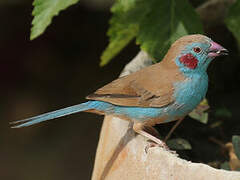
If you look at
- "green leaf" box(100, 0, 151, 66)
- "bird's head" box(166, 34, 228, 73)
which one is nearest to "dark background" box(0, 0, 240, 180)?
"green leaf" box(100, 0, 151, 66)

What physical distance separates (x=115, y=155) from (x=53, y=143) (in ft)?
8.32

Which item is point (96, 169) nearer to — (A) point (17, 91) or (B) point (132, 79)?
(B) point (132, 79)

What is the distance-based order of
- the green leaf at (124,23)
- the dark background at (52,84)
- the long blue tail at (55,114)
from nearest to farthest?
the long blue tail at (55,114) → the green leaf at (124,23) → the dark background at (52,84)

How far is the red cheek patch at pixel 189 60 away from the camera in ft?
6.93

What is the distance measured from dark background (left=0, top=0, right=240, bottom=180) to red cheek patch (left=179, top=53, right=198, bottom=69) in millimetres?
2339

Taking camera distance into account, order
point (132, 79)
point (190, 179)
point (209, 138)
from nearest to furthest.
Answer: point (190, 179), point (132, 79), point (209, 138)

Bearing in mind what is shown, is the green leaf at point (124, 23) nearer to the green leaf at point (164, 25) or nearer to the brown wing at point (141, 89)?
the green leaf at point (164, 25)

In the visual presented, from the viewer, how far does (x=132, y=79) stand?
7.07 ft

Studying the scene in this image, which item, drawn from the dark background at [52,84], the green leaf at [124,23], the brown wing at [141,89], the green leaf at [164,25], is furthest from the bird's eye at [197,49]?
the dark background at [52,84]

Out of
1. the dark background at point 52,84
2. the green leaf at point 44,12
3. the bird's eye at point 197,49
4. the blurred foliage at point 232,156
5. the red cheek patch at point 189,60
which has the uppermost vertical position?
the green leaf at point 44,12

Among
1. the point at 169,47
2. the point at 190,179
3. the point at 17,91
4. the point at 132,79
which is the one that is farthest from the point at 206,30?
the point at 17,91

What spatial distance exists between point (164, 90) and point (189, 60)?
152mm

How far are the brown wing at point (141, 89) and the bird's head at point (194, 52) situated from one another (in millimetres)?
47

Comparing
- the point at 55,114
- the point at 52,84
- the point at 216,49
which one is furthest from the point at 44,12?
the point at 52,84
